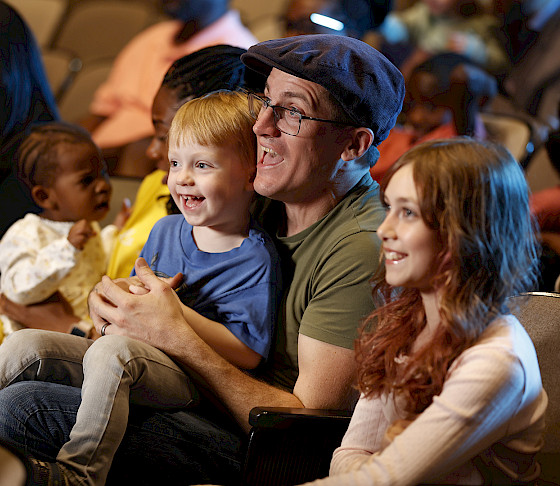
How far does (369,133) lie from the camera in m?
1.68

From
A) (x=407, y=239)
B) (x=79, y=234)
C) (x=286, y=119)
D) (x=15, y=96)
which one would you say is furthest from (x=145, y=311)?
(x=15, y=96)

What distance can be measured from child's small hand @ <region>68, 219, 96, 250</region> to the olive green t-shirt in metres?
0.79

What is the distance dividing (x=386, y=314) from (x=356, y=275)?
0.22 metres

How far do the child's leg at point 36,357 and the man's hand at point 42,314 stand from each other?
657 millimetres

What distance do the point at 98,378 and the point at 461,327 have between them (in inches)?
28.8

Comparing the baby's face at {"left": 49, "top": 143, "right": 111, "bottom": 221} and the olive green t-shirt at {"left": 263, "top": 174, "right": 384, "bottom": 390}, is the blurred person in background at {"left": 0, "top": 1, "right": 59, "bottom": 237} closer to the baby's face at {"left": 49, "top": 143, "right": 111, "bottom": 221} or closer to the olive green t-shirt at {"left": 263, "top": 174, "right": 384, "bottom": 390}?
the baby's face at {"left": 49, "top": 143, "right": 111, "bottom": 221}

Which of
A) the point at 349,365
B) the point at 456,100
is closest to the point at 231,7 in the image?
the point at 456,100

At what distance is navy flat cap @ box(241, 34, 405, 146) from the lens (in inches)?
62.1

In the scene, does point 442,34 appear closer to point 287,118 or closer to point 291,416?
point 287,118

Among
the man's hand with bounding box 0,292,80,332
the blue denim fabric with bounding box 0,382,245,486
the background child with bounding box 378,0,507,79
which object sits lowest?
the man's hand with bounding box 0,292,80,332

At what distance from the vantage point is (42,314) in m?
2.34

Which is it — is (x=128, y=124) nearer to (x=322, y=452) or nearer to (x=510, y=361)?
(x=322, y=452)

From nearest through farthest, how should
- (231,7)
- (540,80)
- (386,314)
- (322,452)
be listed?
(386,314)
(322,452)
(540,80)
(231,7)

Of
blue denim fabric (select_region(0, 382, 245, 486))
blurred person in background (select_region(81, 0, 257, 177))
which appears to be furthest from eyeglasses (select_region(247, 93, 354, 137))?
blurred person in background (select_region(81, 0, 257, 177))
